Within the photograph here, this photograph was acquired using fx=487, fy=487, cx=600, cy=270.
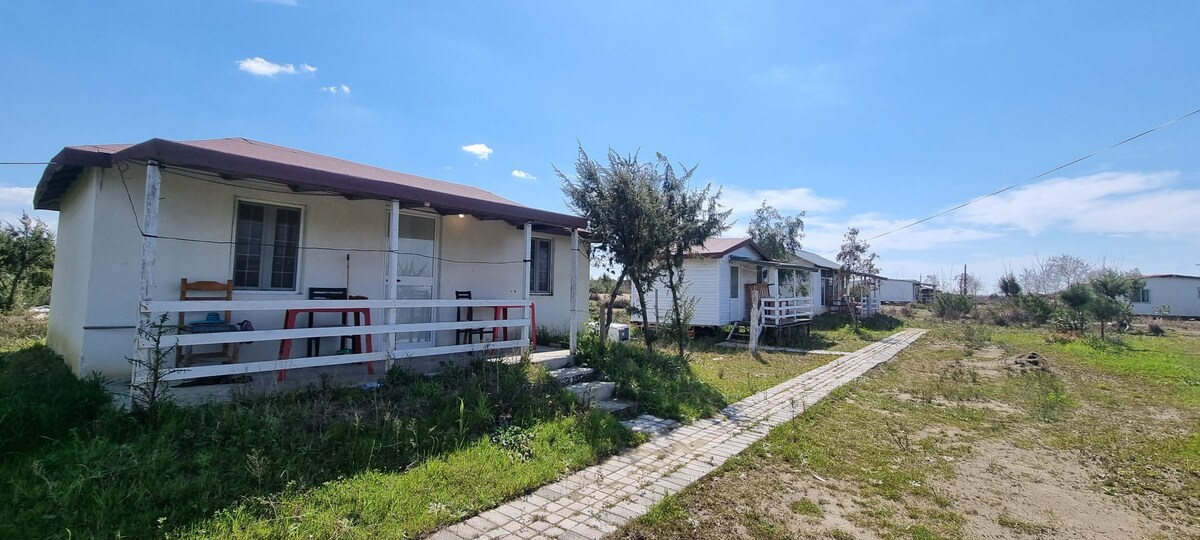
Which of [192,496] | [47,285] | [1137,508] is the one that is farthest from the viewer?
[47,285]

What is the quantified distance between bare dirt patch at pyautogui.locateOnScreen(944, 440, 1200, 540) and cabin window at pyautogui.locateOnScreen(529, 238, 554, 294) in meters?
6.92

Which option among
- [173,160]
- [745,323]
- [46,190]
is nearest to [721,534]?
[173,160]

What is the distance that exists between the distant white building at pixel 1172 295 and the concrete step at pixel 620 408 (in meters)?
39.8

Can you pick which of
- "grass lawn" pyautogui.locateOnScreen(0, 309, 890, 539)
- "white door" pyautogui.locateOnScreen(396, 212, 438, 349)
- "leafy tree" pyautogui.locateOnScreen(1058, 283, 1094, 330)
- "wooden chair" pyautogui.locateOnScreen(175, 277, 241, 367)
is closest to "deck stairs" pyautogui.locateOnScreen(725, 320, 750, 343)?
"white door" pyautogui.locateOnScreen(396, 212, 438, 349)

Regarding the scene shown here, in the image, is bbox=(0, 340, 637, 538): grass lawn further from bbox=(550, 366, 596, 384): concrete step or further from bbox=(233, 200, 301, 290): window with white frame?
bbox=(233, 200, 301, 290): window with white frame

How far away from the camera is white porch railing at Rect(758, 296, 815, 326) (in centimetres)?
1461

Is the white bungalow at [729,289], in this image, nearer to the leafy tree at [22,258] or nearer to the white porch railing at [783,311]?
the white porch railing at [783,311]

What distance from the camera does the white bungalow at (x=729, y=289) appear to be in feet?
49.3

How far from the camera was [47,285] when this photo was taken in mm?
15539

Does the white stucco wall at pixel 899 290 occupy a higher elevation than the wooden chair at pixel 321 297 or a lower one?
higher

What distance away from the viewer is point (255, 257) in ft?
20.3

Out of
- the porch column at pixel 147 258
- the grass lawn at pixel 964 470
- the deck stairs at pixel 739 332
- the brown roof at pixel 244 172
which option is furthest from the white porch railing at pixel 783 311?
the porch column at pixel 147 258

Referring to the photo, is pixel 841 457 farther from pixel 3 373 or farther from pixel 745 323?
pixel 745 323

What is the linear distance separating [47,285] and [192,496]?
19602mm
